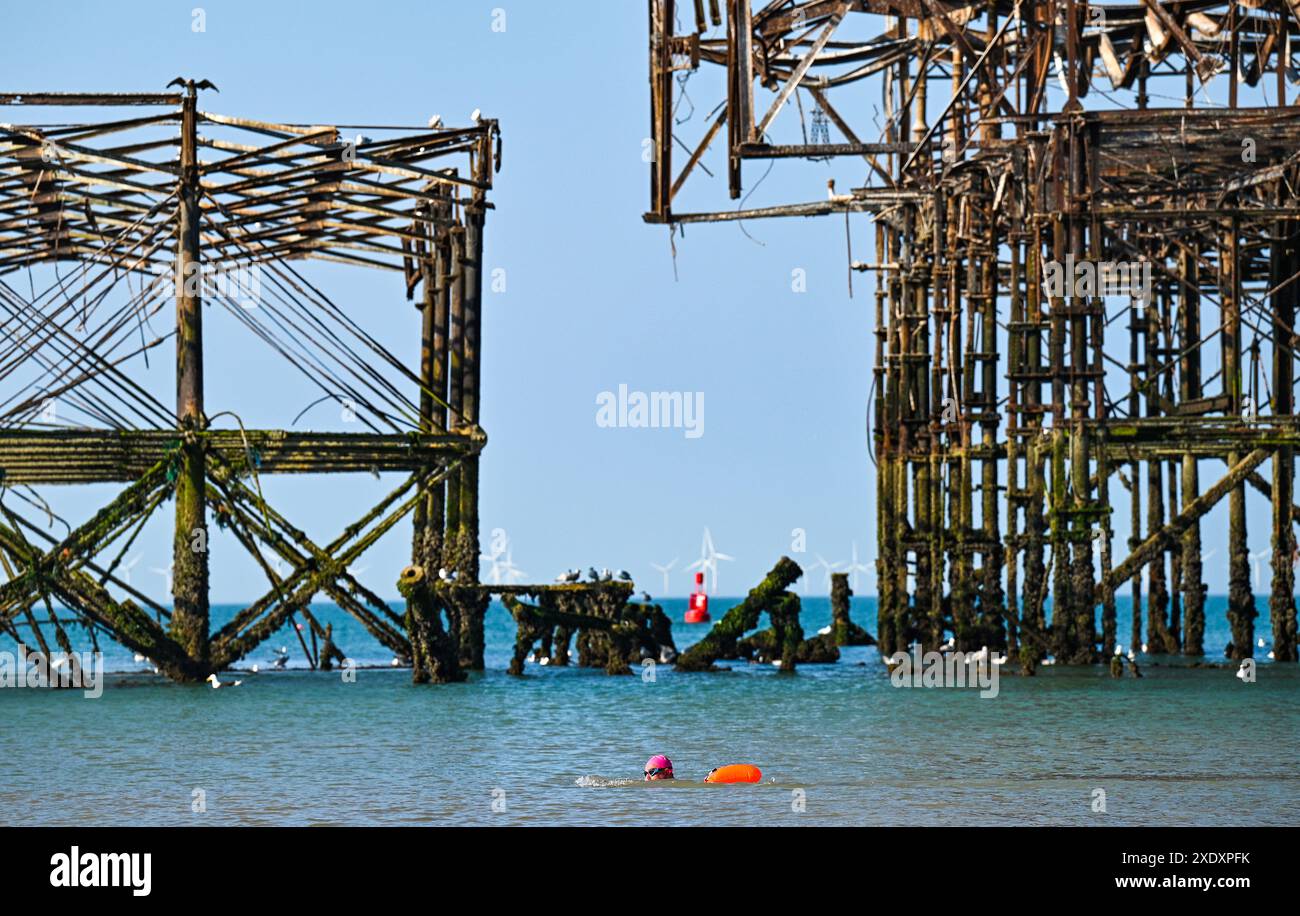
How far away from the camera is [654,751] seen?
34625 mm

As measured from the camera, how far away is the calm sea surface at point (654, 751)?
26922 millimetres

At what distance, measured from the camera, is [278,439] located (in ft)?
146

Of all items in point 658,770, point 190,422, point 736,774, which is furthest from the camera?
point 190,422

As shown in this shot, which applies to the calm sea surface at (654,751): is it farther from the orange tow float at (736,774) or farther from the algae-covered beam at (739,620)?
the algae-covered beam at (739,620)

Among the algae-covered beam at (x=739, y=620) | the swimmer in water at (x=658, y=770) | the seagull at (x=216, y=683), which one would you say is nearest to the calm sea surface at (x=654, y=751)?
the swimmer in water at (x=658, y=770)

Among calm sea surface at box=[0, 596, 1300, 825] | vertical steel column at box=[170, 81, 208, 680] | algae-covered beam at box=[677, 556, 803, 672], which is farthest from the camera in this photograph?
algae-covered beam at box=[677, 556, 803, 672]

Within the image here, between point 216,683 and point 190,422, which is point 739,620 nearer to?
point 216,683

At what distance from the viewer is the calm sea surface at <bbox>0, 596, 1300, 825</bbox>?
26.9m

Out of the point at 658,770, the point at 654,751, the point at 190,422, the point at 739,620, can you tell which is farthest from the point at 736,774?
the point at 739,620

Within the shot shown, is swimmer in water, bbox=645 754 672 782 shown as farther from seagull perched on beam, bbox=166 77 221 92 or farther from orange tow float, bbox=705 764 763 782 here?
seagull perched on beam, bbox=166 77 221 92

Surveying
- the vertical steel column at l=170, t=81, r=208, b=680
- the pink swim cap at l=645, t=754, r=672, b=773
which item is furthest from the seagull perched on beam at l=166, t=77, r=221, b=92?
the pink swim cap at l=645, t=754, r=672, b=773
